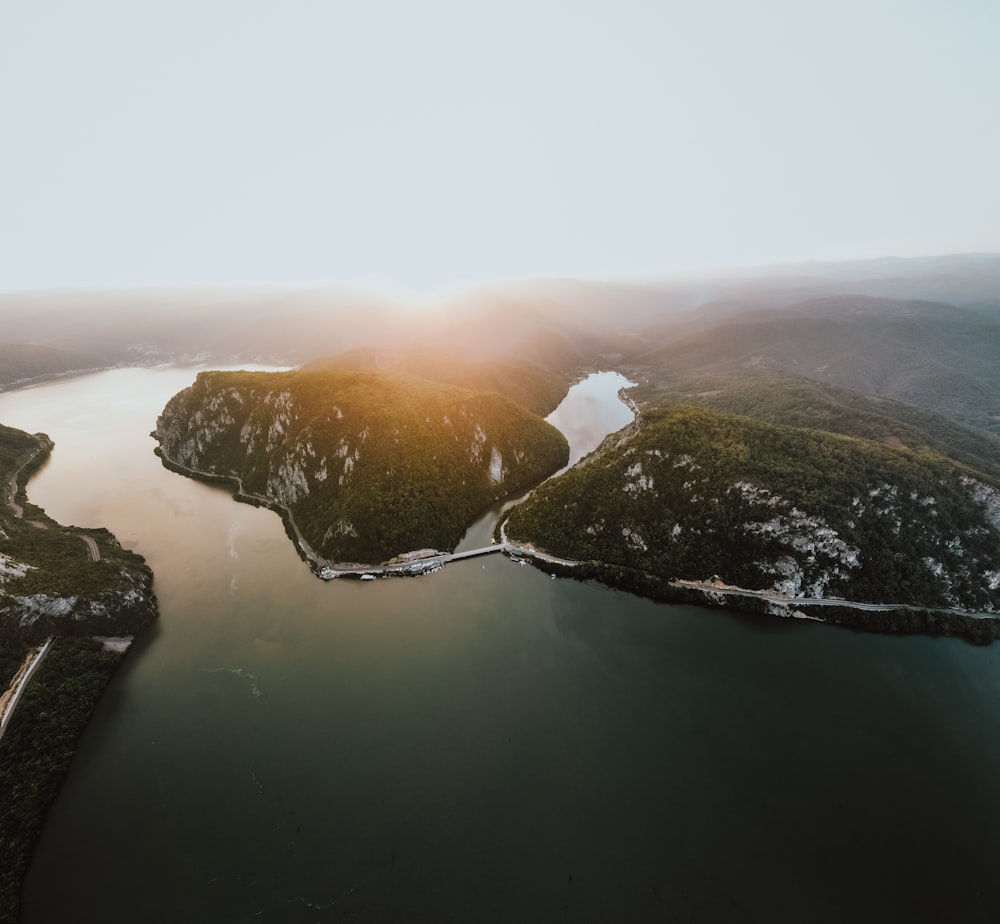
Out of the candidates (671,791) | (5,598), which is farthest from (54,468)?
(671,791)

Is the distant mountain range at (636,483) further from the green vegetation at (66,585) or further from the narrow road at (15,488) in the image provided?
the narrow road at (15,488)

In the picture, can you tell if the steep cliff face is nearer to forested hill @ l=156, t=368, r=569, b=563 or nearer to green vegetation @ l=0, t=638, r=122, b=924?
forested hill @ l=156, t=368, r=569, b=563

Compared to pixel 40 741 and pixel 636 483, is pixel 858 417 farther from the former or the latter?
pixel 40 741

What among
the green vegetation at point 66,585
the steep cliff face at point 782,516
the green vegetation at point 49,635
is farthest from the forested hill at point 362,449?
the green vegetation at point 49,635

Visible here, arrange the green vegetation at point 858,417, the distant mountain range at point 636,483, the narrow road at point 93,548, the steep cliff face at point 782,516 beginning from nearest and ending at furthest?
the steep cliff face at point 782,516 < the distant mountain range at point 636,483 < the narrow road at point 93,548 < the green vegetation at point 858,417

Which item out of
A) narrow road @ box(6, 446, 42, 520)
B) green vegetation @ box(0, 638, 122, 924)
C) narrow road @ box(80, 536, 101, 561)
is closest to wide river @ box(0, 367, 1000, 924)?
green vegetation @ box(0, 638, 122, 924)

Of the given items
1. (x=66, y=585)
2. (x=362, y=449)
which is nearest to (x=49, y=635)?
(x=66, y=585)
